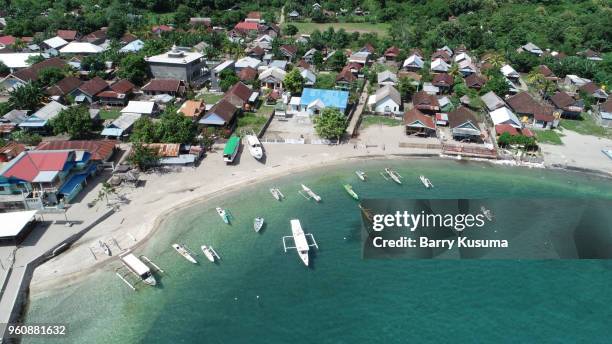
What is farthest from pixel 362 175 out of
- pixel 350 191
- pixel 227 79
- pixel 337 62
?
pixel 337 62

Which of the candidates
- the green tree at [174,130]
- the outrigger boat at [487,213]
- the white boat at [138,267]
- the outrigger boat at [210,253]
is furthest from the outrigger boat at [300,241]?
the green tree at [174,130]

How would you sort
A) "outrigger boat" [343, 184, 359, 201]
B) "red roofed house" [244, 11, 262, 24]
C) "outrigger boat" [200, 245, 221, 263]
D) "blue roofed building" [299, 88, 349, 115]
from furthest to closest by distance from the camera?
1. "red roofed house" [244, 11, 262, 24]
2. "blue roofed building" [299, 88, 349, 115]
3. "outrigger boat" [343, 184, 359, 201]
4. "outrigger boat" [200, 245, 221, 263]

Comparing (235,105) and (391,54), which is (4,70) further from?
(391,54)

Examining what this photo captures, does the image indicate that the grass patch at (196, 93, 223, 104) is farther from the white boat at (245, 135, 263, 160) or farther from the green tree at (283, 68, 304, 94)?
the white boat at (245, 135, 263, 160)

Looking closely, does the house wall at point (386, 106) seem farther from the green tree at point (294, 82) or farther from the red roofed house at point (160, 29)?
the red roofed house at point (160, 29)

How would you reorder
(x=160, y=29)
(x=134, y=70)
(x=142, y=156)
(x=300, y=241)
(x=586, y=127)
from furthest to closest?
(x=160, y=29) < (x=134, y=70) < (x=586, y=127) < (x=142, y=156) < (x=300, y=241)

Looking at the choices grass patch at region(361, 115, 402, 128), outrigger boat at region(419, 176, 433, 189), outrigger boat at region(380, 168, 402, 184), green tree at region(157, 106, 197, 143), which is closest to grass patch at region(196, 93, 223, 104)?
green tree at region(157, 106, 197, 143)

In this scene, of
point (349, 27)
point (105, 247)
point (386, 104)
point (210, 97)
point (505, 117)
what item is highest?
point (505, 117)

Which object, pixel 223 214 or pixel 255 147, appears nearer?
pixel 223 214
